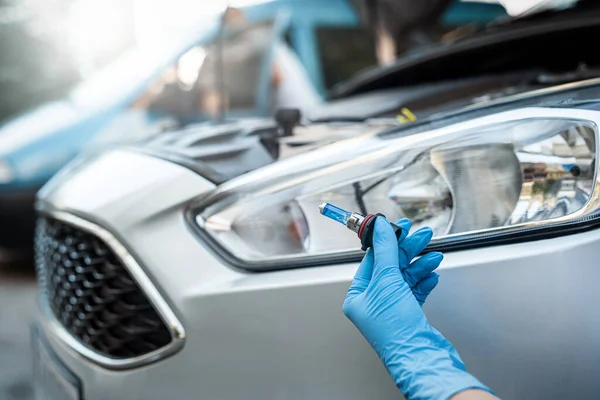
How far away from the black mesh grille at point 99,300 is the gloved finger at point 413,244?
54cm

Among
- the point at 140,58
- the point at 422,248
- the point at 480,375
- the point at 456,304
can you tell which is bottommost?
the point at 480,375

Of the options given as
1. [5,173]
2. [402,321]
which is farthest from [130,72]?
[402,321]

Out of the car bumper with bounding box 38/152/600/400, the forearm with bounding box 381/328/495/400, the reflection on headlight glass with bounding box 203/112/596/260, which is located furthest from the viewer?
the reflection on headlight glass with bounding box 203/112/596/260

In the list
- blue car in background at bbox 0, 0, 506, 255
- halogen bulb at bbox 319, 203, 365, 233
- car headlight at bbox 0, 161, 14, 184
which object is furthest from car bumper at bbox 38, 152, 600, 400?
car headlight at bbox 0, 161, 14, 184

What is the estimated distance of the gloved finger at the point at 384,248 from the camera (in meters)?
1.08

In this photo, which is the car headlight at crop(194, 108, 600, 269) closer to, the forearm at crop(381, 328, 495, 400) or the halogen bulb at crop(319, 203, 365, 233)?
the halogen bulb at crop(319, 203, 365, 233)

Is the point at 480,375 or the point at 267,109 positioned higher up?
the point at 267,109

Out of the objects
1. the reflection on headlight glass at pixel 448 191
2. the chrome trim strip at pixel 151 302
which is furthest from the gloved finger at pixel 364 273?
the chrome trim strip at pixel 151 302

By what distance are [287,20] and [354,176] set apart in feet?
16.2

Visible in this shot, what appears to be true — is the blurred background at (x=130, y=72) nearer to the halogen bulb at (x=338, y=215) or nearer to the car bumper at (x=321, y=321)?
the car bumper at (x=321, y=321)

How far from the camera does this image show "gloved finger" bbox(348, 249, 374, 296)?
1121 millimetres

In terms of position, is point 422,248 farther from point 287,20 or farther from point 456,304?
point 287,20

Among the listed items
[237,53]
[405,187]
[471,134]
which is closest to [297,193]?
[405,187]

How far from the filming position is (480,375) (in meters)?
1.12
